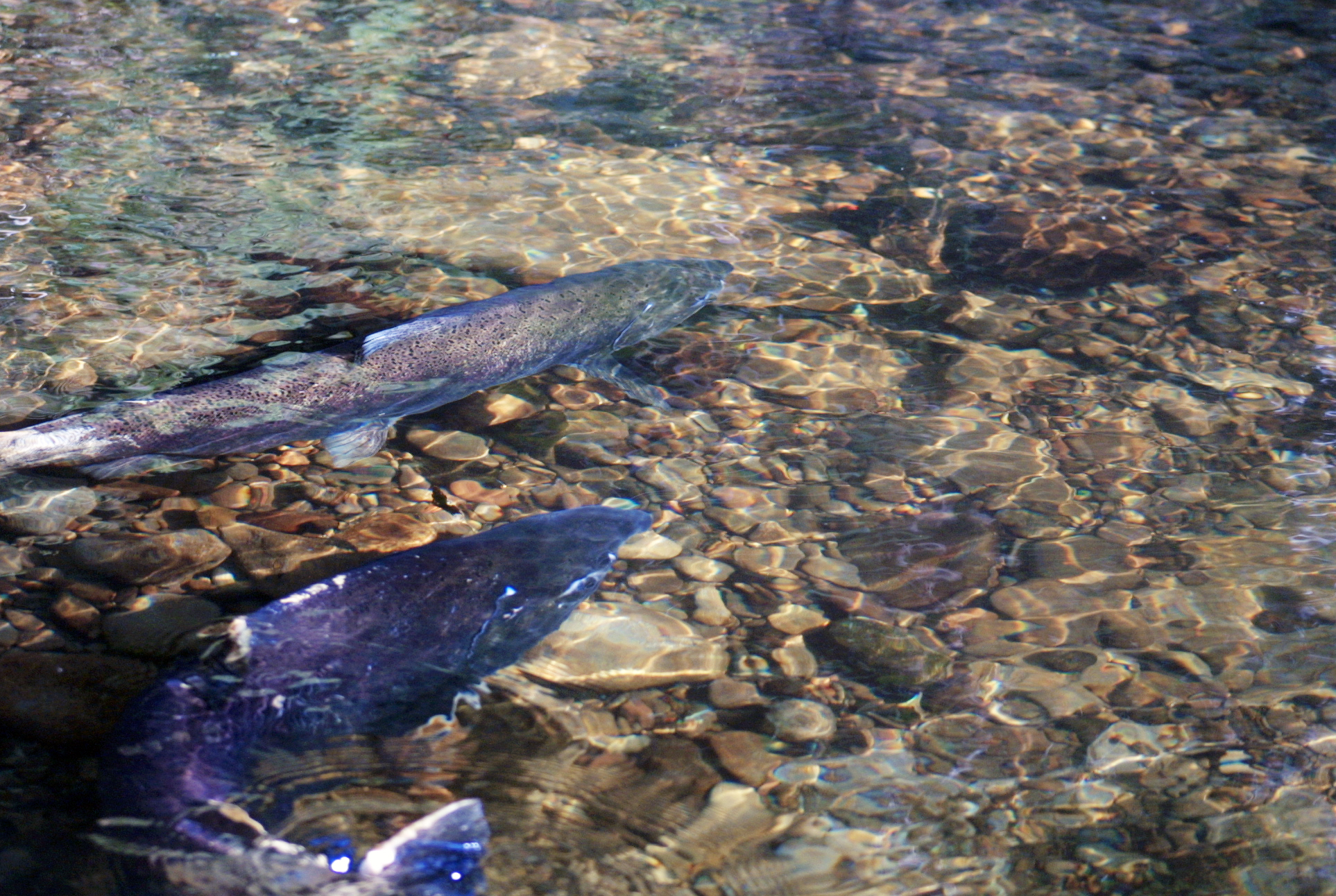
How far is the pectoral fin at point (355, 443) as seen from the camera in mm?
4145

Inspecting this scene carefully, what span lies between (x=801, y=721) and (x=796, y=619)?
0.48 metres

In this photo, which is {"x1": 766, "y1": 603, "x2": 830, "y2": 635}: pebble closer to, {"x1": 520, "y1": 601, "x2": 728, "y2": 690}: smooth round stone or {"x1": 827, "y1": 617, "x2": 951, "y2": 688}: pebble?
{"x1": 827, "y1": 617, "x2": 951, "y2": 688}: pebble

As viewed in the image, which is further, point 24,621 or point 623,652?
point 623,652

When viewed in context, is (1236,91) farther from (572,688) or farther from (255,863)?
(255,863)

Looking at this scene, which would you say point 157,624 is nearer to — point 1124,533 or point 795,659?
point 795,659

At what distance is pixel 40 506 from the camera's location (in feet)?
12.3

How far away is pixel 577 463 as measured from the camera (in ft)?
14.0

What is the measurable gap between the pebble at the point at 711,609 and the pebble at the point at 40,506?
2309 millimetres

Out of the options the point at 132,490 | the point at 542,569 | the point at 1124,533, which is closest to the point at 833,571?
the point at 542,569

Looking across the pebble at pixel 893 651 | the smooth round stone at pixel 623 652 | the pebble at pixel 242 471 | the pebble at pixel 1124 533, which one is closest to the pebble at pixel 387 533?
the pebble at pixel 242 471

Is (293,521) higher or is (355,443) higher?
(355,443)

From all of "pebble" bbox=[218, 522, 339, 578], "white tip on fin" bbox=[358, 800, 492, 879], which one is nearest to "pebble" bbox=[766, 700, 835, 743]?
"white tip on fin" bbox=[358, 800, 492, 879]

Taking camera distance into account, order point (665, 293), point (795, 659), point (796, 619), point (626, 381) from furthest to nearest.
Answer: point (665, 293), point (626, 381), point (796, 619), point (795, 659)

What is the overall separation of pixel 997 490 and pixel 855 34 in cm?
769
